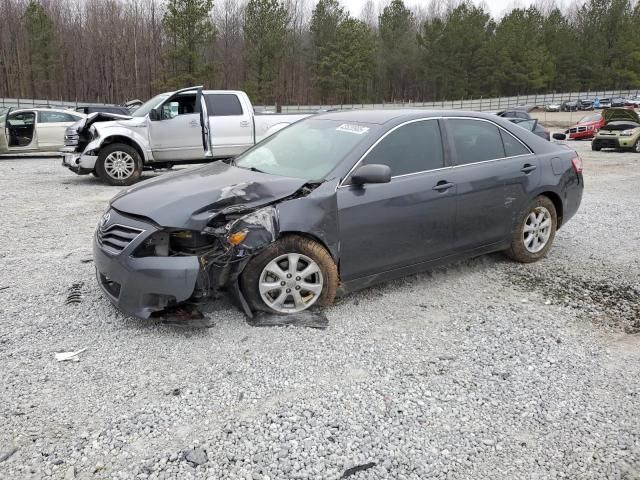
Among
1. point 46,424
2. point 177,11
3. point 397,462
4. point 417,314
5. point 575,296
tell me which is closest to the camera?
point 397,462

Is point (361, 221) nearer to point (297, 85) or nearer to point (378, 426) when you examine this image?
point (378, 426)

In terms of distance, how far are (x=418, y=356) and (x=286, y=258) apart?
3.81 ft

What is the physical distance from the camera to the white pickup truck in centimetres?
1016

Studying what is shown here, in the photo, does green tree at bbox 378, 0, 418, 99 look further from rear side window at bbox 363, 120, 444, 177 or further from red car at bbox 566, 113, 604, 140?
rear side window at bbox 363, 120, 444, 177

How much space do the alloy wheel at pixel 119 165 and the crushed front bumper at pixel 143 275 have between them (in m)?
7.19

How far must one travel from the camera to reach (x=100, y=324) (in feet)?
12.4

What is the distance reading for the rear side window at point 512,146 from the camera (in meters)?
4.99

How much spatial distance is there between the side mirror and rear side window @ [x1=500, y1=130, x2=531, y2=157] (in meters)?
1.71

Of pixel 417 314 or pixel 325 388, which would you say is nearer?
pixel 325 388

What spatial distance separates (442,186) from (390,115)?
783mm

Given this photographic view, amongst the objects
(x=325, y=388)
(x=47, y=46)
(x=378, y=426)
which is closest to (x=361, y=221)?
(x=325, y=388)

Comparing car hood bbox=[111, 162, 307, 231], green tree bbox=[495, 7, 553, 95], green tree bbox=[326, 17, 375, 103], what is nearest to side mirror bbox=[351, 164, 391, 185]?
car hood bbox=[111, 162, 307, 231]

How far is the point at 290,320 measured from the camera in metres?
3.82

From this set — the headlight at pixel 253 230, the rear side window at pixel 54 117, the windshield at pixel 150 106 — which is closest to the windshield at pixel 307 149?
the headlight at pixel 253 230
